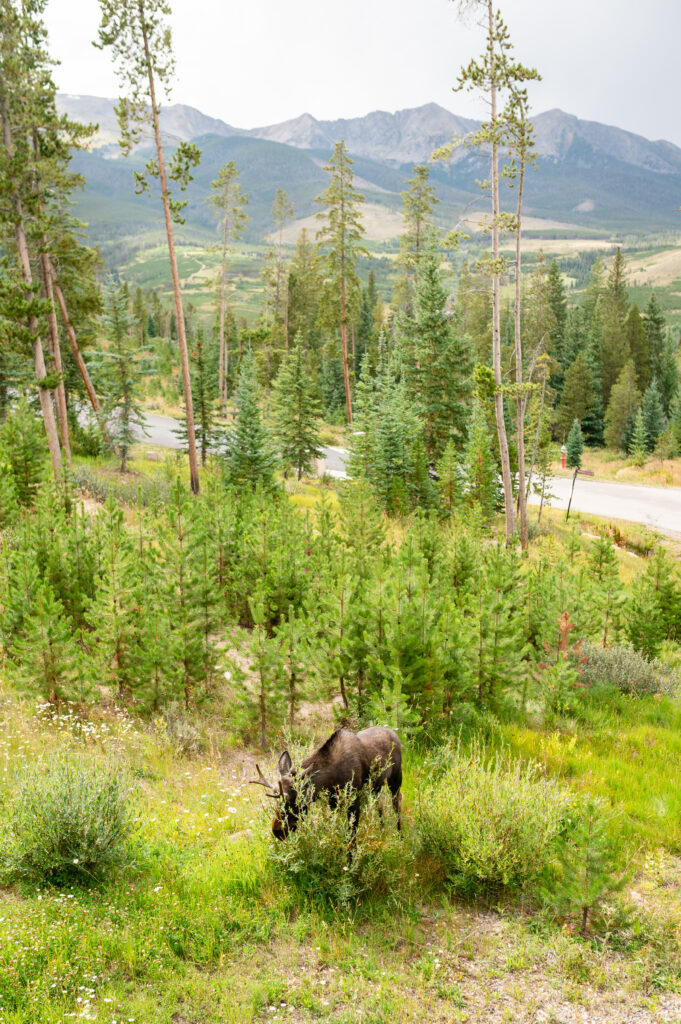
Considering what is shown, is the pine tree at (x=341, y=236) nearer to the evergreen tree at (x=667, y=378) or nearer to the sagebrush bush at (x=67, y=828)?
the sagebrush bush at (x=67, y=828)

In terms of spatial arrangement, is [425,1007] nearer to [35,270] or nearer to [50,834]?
[50,834]

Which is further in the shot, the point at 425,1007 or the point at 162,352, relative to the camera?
the point at 162,352

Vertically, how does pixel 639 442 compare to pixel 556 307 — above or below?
below

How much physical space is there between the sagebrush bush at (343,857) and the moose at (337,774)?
0.10 m

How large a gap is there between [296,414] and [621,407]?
4285cm

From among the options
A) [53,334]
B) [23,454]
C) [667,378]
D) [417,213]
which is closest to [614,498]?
[417,213]

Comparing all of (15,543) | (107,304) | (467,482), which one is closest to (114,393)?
(107,304)

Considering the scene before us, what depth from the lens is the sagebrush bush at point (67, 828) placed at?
4.40 meters

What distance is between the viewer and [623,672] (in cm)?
888

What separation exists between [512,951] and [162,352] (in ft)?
205

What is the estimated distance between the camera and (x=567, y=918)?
4.36 m

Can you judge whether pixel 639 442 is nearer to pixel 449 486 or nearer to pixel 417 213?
pixel 417 213

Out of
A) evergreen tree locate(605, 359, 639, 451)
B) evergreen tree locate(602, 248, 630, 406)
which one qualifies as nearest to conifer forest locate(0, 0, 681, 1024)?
evergreen tree locate(605, 359, 639, 451)

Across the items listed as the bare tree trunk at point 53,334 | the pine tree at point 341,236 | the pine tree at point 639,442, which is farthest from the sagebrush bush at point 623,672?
the pine tree at point 639,442
